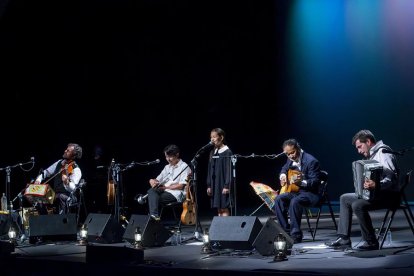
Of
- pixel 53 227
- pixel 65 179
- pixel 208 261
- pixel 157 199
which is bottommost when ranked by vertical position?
pixel 208 261

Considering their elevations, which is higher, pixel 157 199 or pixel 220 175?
pixel 220 175

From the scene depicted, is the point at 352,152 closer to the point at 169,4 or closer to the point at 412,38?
the point at 412,38

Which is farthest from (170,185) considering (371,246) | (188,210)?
(371,246)

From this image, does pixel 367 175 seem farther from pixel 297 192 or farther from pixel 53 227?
pixel 53 227

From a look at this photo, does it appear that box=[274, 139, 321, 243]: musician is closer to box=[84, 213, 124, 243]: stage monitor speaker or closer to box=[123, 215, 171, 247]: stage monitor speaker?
box=[123, 215, 171, 247]: stage monitor speaker

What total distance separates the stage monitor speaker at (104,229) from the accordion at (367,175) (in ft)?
9.57

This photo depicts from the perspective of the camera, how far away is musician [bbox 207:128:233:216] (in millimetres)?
8031

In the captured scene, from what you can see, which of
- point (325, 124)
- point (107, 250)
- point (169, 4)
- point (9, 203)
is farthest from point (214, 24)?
point (107, 250)

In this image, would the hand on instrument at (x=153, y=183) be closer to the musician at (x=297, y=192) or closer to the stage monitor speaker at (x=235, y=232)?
the musician at (x=297, y=192)

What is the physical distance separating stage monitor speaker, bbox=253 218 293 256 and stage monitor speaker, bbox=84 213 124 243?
7.39ft

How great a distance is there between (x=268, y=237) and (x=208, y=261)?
1.93 ft

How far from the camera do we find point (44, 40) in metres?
11.3

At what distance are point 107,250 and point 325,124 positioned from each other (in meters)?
7.26

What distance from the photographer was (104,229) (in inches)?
297
